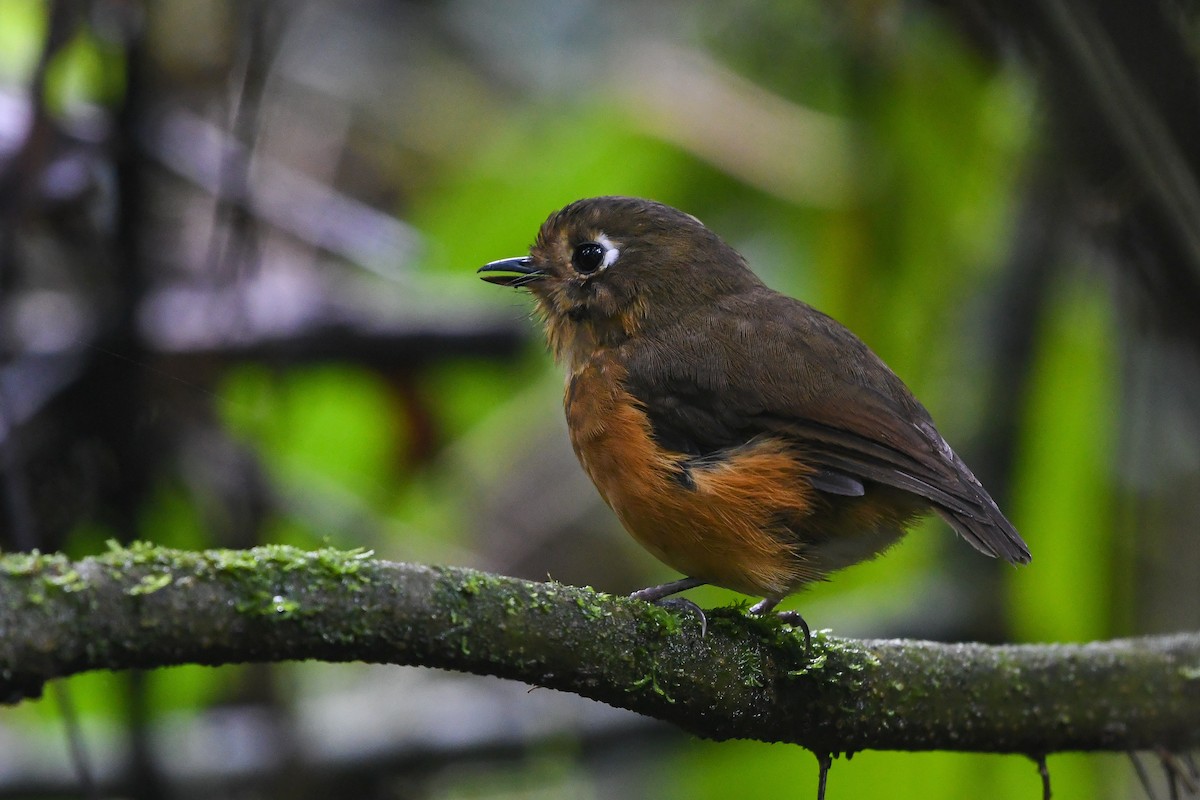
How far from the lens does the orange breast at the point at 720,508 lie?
10.5 feet

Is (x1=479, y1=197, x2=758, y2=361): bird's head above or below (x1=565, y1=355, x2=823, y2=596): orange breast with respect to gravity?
above

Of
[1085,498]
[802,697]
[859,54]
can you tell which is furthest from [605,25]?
[802,697]

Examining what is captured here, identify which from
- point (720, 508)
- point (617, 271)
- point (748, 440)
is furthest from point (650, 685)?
point (617, 271)

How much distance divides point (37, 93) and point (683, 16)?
16.2 feet

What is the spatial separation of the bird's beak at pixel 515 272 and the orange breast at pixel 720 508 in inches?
32.4

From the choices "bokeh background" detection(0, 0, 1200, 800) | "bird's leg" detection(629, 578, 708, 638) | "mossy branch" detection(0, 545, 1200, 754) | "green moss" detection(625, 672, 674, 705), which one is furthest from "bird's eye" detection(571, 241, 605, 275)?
"green moss" detection(625, 672, 674, 705)

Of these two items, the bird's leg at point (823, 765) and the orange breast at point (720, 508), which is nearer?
the bird's leg at point (823, 765)

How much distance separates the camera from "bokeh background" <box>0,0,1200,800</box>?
388 centimetres

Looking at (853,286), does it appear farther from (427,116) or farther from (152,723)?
(427,116)

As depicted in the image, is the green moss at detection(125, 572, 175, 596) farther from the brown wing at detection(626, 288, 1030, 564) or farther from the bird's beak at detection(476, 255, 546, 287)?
the bird's beak at detection(476, 255, 546, 287)

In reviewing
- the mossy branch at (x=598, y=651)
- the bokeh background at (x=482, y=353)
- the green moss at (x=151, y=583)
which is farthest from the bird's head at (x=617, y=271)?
the green moss at (x=151, y=583)

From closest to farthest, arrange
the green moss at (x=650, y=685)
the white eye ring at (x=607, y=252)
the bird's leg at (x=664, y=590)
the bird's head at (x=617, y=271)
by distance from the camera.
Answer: the green moss at (x=650, y=685) → the bird's leg at (x=664, y=590) → the bird's head at (x=617, y=271) → the white eye ring at (x=607, y=252)

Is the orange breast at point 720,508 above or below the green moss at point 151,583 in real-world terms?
above

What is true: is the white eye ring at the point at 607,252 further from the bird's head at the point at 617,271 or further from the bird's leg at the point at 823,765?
the bird's leg at the point at 823,765
